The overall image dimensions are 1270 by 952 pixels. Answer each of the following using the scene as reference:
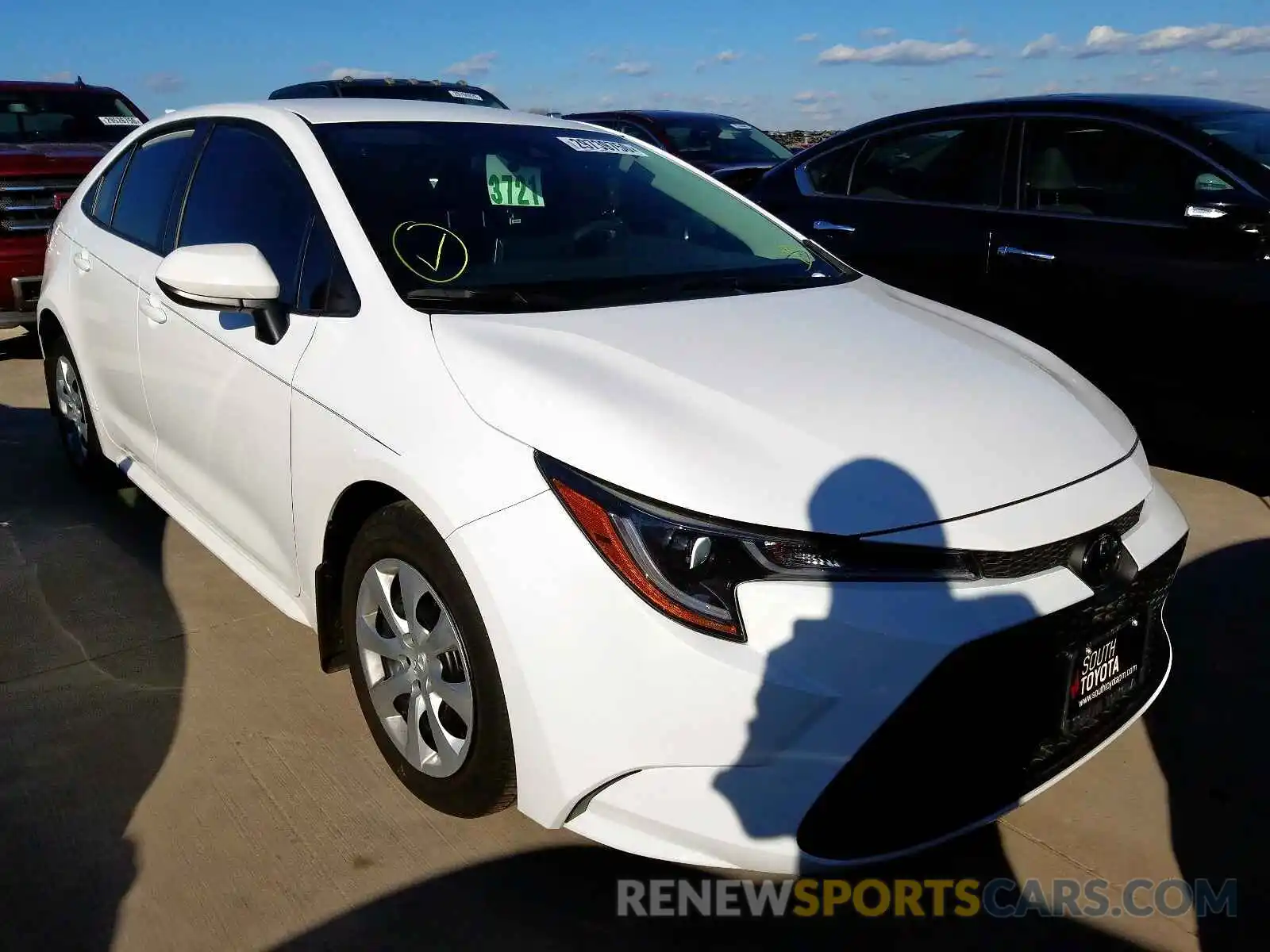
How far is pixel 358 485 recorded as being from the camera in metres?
2.36

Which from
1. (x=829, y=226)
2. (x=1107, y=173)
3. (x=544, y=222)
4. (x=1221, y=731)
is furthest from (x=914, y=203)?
(x=1221, y=731)

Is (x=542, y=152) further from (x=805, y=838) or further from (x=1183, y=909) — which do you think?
(x=1183, y=909)

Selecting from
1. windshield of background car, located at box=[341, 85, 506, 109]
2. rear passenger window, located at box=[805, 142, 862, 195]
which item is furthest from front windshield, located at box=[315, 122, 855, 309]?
windshield of background car, located at box=[341, 85, 506, 109]

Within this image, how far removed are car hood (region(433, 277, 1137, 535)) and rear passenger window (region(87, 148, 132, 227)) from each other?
7.62 feet

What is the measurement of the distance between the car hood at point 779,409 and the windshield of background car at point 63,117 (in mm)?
7336

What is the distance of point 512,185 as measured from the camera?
3025 mm

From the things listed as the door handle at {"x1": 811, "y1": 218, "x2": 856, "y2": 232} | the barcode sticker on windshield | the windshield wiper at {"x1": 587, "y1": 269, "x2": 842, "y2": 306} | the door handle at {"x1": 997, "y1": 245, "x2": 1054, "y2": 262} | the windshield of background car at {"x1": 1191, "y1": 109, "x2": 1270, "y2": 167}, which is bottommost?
the door handle at {"x1": 997, "y1": 245, "x2": 1054, "y2": 262}

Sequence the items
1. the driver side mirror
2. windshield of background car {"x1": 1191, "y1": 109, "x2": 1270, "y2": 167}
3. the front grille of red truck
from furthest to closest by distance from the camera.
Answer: the front grille of red truck < windshield of background car {"x1": 1191, "y1": 109, "x2": 1270, "y2": 167} < the driver side mirror

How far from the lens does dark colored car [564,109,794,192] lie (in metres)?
10.2

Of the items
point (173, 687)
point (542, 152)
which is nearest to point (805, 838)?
point (173, 687)

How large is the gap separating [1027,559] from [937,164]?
360 cm

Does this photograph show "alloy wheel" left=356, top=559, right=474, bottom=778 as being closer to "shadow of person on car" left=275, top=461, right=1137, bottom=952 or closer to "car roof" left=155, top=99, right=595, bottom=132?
"shadow of person on car" left=275, top=461, right=1137, bottom=952

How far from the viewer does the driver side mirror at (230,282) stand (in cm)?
254

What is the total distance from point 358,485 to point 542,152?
1329 millimetres
